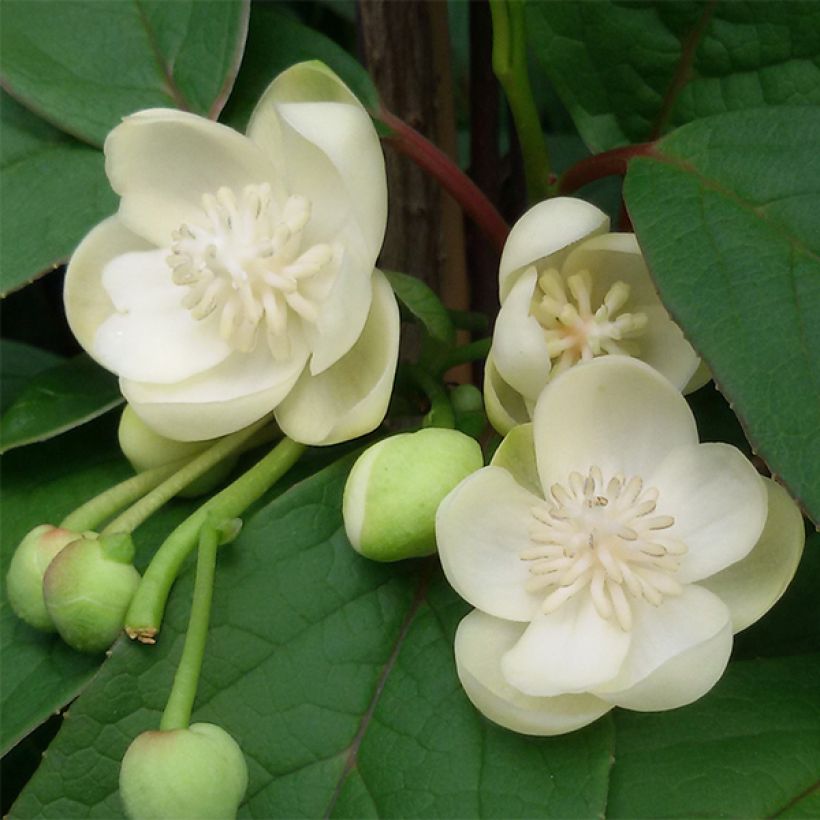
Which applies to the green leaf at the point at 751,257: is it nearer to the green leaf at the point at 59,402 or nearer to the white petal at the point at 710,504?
the white petal at the point at 710,504

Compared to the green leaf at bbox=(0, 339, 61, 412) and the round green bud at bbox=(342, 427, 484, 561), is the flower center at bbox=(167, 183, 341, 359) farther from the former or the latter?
the green leaf at bbox=(0, 339, 61, 412)

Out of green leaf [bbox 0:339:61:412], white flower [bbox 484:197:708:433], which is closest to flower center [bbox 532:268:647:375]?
white flower [bbox 484:197:708:433]

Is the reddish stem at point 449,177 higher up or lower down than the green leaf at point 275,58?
lower down

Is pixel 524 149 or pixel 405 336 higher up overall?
pixel 524 149

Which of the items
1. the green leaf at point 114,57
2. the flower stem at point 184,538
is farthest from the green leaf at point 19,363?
the flower stem at point 184,538

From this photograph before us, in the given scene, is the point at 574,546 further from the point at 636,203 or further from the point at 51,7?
the point at 51,7

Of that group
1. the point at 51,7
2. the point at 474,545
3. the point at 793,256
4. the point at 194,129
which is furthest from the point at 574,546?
the point at 51,7
